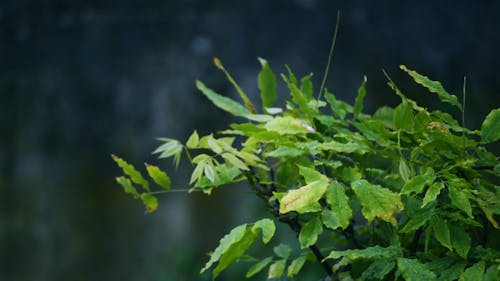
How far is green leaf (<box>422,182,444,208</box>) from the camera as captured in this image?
797 mm

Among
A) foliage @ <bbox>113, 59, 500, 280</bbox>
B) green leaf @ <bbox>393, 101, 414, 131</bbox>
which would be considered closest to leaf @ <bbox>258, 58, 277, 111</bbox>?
foliage @ <bbox>113, 59, 500, 280</bbox>

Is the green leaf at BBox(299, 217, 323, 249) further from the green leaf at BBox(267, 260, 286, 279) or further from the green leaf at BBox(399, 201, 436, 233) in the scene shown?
the green leaf at BBox(267, 260, 286, 279)

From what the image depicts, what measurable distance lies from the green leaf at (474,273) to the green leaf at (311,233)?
195 millimetres

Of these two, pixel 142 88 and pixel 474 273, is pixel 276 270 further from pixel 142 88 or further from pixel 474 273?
pixel 142 88

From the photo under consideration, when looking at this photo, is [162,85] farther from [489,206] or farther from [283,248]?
[489,206]

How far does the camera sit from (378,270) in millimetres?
894

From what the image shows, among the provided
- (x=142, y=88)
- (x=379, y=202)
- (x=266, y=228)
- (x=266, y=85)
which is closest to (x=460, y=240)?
(x=379, y=202)

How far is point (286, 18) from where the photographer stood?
2969mm

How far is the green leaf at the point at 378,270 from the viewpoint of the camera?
2.90 feet

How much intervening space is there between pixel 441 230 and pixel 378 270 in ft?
0.35

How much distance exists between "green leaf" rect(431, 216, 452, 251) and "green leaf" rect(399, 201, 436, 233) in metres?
0.01

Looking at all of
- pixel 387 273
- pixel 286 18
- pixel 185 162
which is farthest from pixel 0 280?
pixel 387 273

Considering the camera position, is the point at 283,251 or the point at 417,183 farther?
the point at 283,251

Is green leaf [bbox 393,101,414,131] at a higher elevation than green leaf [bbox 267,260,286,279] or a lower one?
higher
